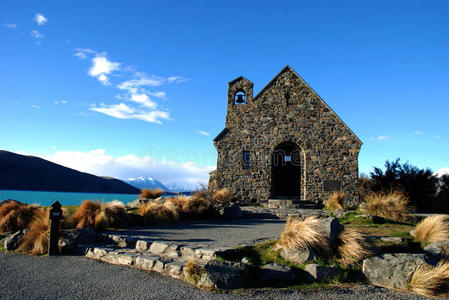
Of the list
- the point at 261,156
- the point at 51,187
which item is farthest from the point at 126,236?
the point at 51,187

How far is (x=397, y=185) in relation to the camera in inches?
733

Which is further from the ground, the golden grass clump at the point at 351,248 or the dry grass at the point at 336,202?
the dry grass at the point at 336,202

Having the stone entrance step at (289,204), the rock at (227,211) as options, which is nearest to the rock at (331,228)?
the rock at (227,211)

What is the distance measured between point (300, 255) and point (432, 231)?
155 inches

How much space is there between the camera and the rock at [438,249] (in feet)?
20.6

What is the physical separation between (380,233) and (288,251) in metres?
3.83

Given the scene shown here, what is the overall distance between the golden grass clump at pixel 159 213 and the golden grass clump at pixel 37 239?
3328mm

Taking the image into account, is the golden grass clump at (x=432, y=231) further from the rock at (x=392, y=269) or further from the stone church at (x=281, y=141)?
the stone church at (x=281, y=141)

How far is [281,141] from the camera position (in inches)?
723

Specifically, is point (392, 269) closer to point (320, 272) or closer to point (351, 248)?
point (351, 248)

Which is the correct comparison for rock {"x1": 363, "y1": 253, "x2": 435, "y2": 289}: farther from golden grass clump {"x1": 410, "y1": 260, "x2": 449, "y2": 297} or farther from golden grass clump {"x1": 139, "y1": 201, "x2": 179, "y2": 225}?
golden grass clump {"x1": 139, "y1": 201, "x2": 179, "y2": 225}

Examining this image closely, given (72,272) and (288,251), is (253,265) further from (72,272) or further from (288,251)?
(72,272)

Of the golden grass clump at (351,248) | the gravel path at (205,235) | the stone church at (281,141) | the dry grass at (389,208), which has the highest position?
the stone church at (281,141)

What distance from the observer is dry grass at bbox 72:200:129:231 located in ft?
29.2
